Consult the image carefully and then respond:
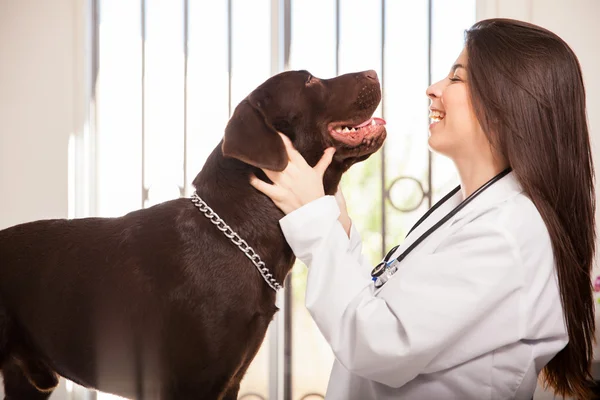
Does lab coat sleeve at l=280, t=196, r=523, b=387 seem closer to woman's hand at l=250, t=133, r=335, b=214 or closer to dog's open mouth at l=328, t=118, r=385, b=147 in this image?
woman's hand at l=250, t=133, r=335, b=214

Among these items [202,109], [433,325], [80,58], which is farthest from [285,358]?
[433,325]

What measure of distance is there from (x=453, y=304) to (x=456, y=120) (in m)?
0.44

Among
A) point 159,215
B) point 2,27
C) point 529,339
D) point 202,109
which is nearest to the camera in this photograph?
point 529,339

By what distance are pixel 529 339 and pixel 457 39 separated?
224 centimetres

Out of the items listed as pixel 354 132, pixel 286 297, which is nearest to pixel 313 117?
pixel 354 132

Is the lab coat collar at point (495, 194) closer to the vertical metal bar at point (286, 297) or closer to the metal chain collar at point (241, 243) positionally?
the metal chain collar at point (241, 243)

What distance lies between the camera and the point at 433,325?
963 mm

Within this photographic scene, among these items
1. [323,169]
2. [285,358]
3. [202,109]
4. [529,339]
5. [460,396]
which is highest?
[202,109]

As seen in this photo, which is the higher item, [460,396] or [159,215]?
[159,215]

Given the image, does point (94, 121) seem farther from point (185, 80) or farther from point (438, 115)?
point (438, 115)

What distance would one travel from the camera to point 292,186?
1.19 m

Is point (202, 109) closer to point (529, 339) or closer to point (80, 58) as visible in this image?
point (80, 58)

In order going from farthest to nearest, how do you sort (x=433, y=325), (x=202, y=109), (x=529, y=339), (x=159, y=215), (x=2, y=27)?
1. (x=202, y=109)
2. (x=2, y=27)
3. (x=159, y=215)
4. (x=529, y=339)
5. (x=433, y=325)

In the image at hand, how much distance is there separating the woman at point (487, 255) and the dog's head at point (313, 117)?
5 cm
